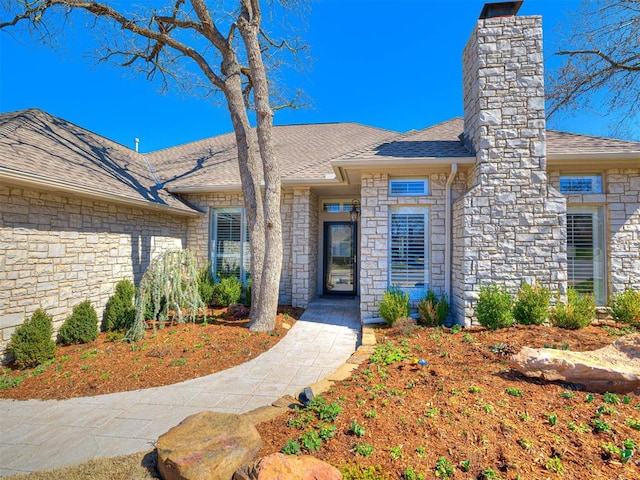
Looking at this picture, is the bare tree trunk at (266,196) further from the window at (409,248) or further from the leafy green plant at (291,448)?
the leafy green plant at (291,448)

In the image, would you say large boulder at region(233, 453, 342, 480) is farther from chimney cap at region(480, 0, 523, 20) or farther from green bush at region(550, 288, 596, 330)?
chimney cap at region(480, 0, 523, 20)

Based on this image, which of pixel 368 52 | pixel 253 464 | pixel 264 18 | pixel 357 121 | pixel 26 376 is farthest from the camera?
pixel 357 121

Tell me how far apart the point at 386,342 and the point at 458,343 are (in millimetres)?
1111

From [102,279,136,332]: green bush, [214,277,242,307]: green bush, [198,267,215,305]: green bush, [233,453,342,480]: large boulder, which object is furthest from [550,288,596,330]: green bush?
[102,279,136,332]: green bush

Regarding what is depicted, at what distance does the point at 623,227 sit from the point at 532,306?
3.25 meters

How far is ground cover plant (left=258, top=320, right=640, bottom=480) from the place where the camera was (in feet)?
7.14

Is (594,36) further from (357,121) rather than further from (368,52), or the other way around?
(357,121)

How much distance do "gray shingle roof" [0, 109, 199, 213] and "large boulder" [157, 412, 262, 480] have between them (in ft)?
14.9

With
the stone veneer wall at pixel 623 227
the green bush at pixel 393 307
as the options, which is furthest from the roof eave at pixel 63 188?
the stone veneer wall at pixel 623 227

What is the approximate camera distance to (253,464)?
2154 mm

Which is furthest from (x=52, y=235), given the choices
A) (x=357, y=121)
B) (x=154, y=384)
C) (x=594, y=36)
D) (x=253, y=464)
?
(x=594, y=36)

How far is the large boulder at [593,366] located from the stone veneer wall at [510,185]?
2.27m

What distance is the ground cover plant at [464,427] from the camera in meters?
2.18

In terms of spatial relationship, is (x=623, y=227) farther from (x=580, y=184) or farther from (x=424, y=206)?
(x=424, y=206)
